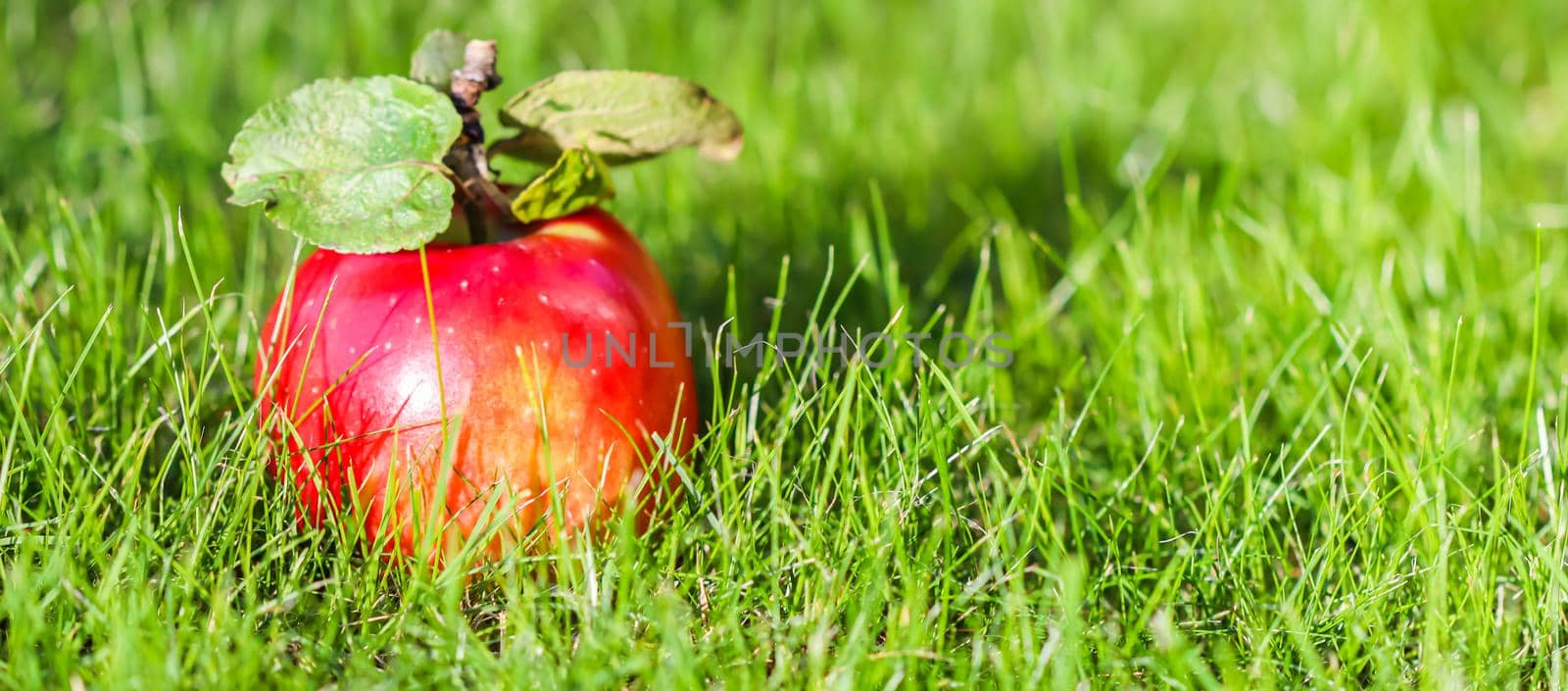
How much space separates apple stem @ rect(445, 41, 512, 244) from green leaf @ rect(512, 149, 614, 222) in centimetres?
4

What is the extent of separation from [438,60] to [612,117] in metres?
0.22

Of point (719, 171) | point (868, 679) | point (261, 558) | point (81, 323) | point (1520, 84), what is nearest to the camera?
point (868, 679)

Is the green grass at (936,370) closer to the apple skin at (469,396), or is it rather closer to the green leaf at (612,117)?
the apple skin at (469,396)

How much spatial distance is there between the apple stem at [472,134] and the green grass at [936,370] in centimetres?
33

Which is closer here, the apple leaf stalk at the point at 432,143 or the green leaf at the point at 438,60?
the apple leaf stalk at the point at 432,143

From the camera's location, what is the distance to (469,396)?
138 cm

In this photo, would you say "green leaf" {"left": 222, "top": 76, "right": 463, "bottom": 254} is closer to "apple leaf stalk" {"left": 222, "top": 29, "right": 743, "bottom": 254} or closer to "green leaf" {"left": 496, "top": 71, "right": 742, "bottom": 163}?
"apple leaf stalk" {"left": 222, "top": 29, "right": 743, "bottom": 254}

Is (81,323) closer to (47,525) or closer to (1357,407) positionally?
(47,525)

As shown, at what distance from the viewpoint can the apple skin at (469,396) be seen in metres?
1.38

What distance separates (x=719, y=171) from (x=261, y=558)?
1511 millimetres

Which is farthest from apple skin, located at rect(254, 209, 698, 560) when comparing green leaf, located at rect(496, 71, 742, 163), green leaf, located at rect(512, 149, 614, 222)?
green leaf, located at rect(496, 71, 742, 163)

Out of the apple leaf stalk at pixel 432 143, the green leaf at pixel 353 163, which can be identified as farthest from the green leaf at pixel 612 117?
the green leaf at pixel 353 163

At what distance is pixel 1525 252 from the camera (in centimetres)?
245

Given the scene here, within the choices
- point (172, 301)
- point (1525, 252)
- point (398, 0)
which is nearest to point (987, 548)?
point (172, 301)
